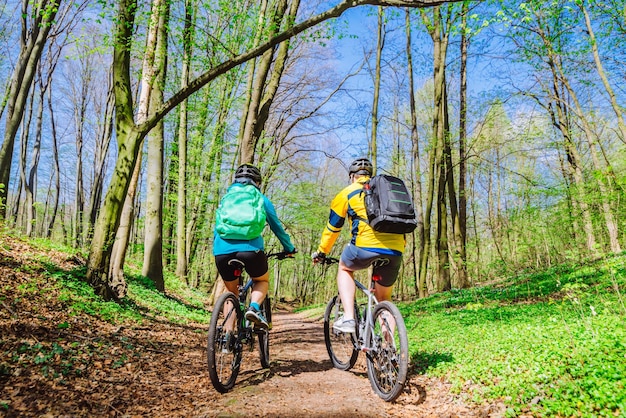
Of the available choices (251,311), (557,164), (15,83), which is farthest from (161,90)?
(557,164)

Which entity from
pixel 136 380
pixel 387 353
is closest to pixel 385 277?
pixel 387 353

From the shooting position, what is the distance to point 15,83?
1031cm

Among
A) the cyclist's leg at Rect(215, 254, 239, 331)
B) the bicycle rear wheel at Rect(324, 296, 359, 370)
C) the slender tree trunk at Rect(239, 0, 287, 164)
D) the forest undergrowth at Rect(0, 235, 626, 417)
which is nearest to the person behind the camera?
the forest undergrowth at Rect(0, 235, 626, 417)

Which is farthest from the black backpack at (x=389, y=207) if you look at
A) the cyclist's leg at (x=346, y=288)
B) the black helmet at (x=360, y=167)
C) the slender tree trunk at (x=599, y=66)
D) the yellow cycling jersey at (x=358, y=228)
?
the slender tree trunk at (x=599, y=66)

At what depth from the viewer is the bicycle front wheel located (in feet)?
11.1

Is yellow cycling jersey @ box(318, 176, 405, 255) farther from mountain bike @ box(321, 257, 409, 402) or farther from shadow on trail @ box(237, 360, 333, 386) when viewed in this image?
shadow on trail @ box(237, 360, 333, 386)

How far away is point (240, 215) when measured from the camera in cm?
395

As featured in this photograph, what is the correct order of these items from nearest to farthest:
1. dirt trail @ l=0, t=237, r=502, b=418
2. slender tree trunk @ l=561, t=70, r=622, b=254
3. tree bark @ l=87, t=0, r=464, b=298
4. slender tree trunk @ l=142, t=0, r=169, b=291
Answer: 1. dirt trail @ l=0, t=237, r=502, b=418
2. tree bark @ l=87, t=0, r=464, b=298
3. slender tree trunk @ l=561, t=70, r=622, b=254
4. slender tree trunk @ l=142, t=0, r=169, b=291

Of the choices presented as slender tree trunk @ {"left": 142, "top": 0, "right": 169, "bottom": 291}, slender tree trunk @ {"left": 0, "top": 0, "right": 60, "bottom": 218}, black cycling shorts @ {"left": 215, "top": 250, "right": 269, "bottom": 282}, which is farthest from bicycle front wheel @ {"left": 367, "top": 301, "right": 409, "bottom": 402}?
slender tree trunk @ {"left": 0, "top": 0, "right": 60, "bottom": 218}

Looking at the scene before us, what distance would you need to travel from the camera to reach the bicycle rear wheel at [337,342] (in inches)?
184

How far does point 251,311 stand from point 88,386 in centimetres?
160

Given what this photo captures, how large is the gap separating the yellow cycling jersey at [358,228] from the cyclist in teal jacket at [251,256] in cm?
55

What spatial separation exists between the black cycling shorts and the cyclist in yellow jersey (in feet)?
2.50

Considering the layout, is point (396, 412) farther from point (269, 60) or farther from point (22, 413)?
point (269, 60)
